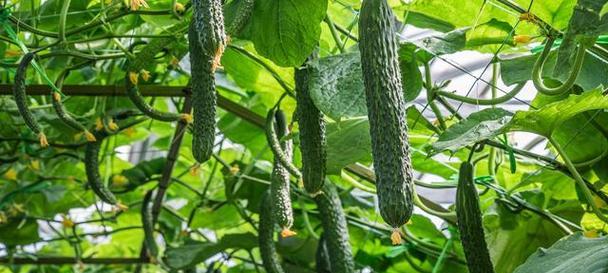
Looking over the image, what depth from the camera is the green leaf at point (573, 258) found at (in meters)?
1.25

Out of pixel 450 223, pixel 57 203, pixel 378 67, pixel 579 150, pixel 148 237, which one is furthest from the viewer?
A: pixel 57 203

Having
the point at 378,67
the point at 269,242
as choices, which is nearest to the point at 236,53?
the point at 269,242

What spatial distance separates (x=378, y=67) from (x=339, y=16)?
3.00 feet

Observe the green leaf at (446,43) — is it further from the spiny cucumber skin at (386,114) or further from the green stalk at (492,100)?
the spiny cucumber skin at (386,114)

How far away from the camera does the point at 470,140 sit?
55.2 inches

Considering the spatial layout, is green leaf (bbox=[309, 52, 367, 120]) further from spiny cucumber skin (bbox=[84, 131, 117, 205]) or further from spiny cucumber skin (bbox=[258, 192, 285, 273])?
spiny cucumber skin (bbox=[84, 131, 117, 205])

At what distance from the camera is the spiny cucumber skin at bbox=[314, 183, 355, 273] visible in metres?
1.78

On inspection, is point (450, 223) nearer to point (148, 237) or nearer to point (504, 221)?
point (504, 221)

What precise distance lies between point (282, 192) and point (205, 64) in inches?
14.0

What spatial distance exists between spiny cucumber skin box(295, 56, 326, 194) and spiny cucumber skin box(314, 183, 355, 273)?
40 cm

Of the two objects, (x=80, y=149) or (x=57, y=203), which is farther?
(x=57, y=203)

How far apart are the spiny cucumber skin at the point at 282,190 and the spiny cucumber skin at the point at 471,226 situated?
270 mm

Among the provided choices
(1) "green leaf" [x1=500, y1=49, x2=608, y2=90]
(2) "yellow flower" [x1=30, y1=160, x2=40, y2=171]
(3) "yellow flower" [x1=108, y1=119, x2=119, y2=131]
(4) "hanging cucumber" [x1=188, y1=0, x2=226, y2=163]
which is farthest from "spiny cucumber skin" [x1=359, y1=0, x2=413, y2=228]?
(2) "yellow flower" [x1=30, y1=160, x2=40, y2=171]

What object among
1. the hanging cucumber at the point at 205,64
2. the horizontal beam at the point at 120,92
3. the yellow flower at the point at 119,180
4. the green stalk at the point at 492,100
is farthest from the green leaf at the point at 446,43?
the yellow flower at the point at 119,180
